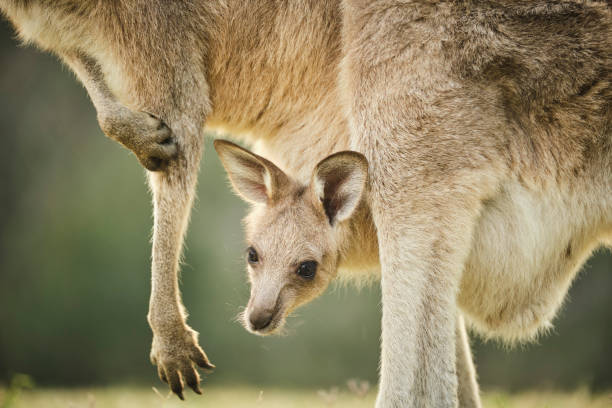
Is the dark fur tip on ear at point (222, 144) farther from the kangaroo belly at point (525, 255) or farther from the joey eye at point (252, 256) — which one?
the kangaroo belly at point (525, 255)

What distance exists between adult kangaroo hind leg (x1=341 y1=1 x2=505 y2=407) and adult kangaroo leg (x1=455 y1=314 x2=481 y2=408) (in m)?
0.66

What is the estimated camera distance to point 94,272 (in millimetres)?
8648

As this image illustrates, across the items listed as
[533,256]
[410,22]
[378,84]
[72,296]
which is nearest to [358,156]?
[378,84]

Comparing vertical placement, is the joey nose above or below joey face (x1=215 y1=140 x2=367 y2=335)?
below

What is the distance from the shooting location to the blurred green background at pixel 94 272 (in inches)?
321

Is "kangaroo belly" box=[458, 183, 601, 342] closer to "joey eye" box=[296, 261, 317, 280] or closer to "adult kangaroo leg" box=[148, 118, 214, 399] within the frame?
"joey eye" box=[296, 261, 317, 280]

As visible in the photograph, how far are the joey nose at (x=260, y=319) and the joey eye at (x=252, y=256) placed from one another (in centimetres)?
30

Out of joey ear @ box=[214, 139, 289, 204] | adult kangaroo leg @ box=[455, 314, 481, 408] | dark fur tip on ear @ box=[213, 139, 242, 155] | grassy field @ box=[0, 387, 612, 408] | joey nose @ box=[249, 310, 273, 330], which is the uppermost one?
dark fur tip on ear @ box=[213, 139, 242, 155]

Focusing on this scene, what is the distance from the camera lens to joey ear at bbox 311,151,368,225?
8.73 ft

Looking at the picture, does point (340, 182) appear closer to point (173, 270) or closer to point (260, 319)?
point (260, 319)

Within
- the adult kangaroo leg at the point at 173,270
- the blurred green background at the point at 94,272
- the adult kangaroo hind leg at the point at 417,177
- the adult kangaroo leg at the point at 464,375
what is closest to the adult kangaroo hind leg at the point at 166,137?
the adult kangaroo leg at the point at 173,270

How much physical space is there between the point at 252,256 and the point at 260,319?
0.37m

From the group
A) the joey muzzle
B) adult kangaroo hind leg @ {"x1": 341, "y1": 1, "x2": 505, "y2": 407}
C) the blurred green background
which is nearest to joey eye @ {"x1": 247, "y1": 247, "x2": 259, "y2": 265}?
the joey muzzle

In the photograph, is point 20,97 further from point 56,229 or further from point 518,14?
point 518,14
